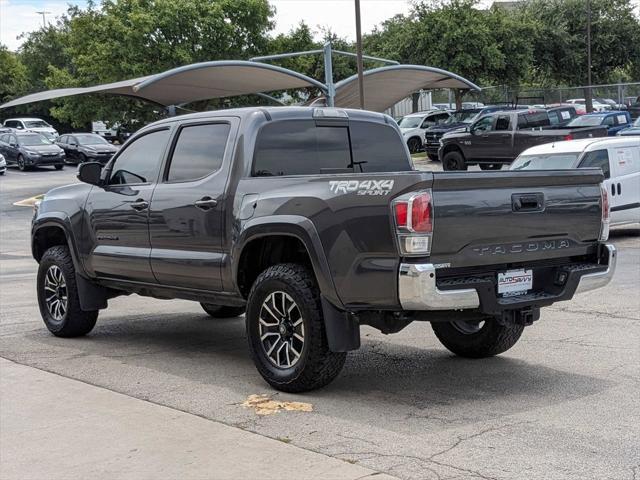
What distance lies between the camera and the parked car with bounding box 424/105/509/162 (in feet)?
116

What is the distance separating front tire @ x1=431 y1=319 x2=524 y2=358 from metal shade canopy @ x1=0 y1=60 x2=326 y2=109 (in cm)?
1961

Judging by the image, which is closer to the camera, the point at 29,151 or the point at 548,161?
the point at 548,161

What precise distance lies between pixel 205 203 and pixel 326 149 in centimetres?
109

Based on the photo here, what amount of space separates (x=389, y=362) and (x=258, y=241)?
1.55 m

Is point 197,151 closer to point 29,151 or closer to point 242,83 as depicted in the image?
point 242,83

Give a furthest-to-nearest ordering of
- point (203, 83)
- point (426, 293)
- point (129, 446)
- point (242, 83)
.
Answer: point (242, 83) < point (203, 83) < point (426, 293) < point (129, 446)

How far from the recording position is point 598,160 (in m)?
15.4

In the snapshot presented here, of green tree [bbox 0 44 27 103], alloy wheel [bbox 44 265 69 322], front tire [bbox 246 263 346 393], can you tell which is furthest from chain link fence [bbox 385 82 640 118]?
green tree [bbox 0 44 27 103]

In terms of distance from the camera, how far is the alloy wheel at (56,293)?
8.90 metres

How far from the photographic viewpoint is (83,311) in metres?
8.79

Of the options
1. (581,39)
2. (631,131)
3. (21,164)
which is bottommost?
(21,164)

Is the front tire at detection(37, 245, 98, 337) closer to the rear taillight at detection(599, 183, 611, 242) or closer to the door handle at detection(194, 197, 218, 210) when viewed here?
the door handle at detection(194, 197, 218, 210)

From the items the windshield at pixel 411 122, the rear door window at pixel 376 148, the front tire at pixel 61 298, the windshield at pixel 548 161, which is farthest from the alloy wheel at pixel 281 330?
the windshield at pixel 411 122

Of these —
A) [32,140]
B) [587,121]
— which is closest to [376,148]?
[587,121]
